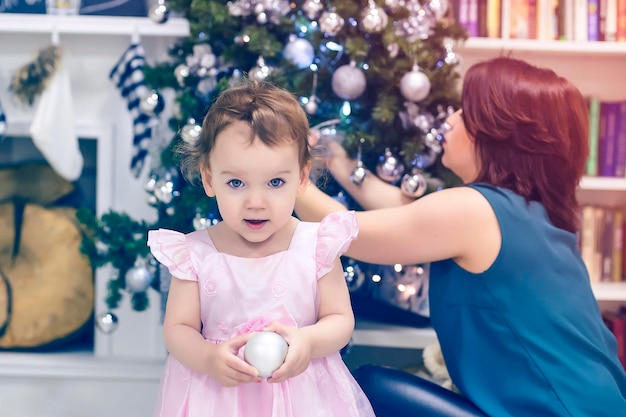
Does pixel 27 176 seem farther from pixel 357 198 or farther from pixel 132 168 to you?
pixel 357 198

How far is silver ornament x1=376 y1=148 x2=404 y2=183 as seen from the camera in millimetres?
1631

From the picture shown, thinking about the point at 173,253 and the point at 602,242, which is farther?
the point at 602,242

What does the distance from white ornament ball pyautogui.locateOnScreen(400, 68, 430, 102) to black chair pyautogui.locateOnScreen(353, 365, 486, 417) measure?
0.62 metres

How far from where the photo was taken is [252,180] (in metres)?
1.05

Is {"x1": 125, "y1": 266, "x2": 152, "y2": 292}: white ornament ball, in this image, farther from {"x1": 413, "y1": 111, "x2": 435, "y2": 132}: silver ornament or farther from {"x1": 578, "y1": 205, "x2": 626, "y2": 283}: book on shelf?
{"x1": 578, "y1": 205, "x2": 626, "y2": 283}: book on shelf

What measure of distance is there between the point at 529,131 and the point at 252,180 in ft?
2.18

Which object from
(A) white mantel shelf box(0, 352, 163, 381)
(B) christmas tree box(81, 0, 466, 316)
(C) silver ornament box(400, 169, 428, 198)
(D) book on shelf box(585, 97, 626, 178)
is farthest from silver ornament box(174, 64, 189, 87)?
(D) book on shelf box(585, 97, 626, 178)

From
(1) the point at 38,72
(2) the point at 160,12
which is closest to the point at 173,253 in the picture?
(2) the point at 160,12

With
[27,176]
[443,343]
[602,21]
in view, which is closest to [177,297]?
[443,343]

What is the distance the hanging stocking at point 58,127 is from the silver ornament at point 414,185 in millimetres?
996

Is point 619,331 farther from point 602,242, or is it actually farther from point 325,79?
point 325,79

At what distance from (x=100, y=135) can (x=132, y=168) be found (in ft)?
1.02

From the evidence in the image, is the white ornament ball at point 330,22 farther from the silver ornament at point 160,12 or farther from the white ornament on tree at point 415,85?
the silver ornament at point 160,12

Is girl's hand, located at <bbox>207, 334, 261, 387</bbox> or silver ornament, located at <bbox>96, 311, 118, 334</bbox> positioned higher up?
girl's hand, located at <bbox>207, 334, 261, 387</bbox>
